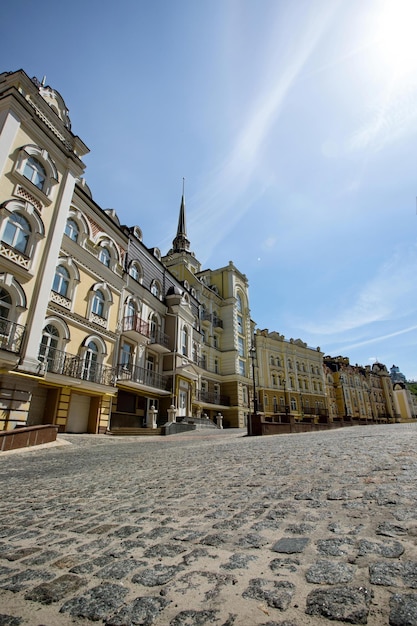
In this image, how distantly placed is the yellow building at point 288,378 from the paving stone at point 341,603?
1581 inches

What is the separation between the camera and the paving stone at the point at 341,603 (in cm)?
148

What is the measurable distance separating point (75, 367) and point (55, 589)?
15716mm

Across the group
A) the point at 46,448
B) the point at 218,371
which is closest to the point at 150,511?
the point at 46,448

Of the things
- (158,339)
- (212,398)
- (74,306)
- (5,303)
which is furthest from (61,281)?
(212,398)

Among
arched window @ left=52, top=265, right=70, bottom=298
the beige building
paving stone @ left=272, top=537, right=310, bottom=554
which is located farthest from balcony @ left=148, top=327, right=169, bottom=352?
the beige building

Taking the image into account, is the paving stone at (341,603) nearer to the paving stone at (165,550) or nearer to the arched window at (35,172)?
the paving stone at (165,550)

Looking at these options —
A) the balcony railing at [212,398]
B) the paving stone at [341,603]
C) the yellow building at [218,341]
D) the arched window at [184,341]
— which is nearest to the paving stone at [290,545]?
the paving stone at [341,603]

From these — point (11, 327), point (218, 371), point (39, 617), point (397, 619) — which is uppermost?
point (218, 371)

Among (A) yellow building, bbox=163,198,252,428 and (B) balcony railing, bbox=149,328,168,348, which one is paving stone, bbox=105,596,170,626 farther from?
(A) yellow building, bbox=163,198,252,428

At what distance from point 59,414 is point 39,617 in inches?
620

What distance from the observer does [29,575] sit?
88.4 inches

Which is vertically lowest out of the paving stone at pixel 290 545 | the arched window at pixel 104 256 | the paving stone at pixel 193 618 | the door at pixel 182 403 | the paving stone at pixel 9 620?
the paving stone at pixel 9 620

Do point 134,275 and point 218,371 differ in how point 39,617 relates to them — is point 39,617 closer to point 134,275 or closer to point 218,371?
point 134,275

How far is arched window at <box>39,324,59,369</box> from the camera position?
50.9 feet
